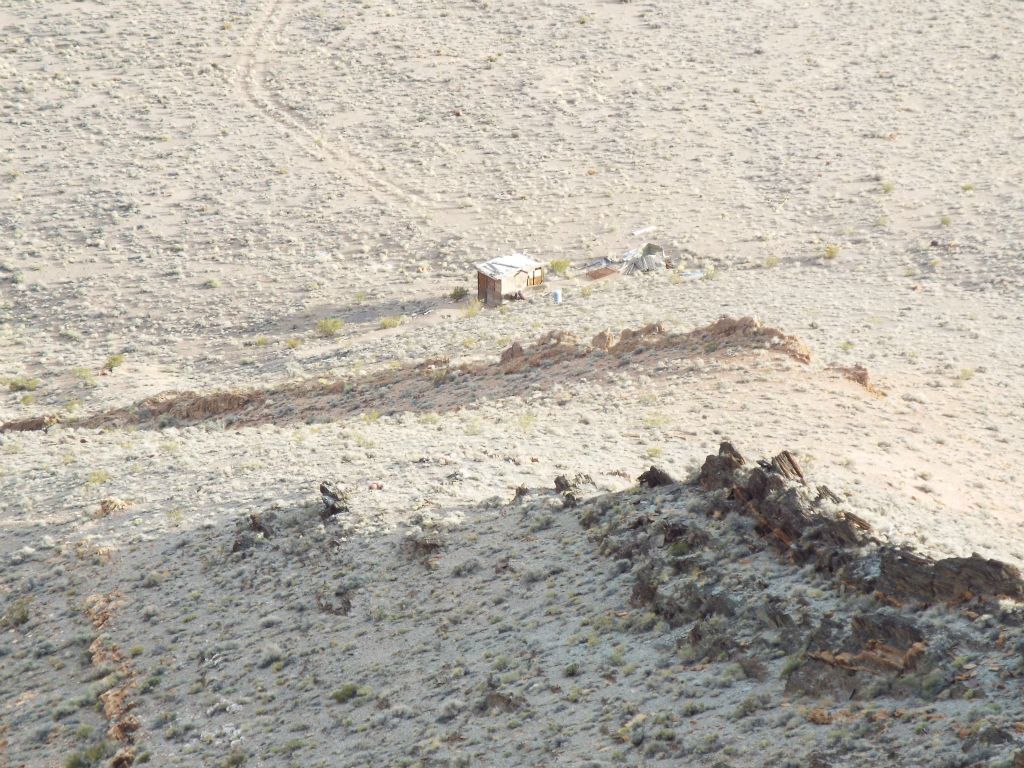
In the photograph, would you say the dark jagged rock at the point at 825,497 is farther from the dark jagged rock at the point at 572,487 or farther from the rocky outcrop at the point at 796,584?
the dark jagged rock at the point at 572,487

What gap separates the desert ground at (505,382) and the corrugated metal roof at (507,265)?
101 centimetres

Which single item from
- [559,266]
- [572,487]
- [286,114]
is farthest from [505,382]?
[286,114]

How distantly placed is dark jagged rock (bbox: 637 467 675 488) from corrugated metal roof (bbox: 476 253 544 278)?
618 inches

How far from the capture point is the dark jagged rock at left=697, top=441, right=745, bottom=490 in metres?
13.2

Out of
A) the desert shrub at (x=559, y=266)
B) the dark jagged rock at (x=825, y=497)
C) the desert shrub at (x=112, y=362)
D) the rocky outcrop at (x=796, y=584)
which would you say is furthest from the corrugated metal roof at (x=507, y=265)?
the dark jagged rock at (x=825, y=497)

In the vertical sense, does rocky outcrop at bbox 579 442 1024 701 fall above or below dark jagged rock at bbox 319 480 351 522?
above

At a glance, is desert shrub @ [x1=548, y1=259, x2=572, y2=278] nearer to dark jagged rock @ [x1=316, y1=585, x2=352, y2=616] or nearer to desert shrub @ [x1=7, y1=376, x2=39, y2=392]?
desert shrub @ [x1=7, y1=376, x2=39, y2=392]

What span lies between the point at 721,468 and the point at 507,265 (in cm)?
1713

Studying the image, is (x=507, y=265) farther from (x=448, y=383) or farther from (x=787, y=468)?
(x=787, y=468)

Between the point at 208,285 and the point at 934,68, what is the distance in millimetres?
27813

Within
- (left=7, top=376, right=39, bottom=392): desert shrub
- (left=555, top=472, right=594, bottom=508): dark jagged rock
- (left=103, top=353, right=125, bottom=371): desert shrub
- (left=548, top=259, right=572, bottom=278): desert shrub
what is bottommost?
(left=7, top=376, right=39, bottom=392): desert shrub

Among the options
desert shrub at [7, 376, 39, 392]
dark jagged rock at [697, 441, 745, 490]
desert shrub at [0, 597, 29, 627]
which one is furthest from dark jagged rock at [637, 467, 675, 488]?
desert shrub at [7, 376, 39, 392]

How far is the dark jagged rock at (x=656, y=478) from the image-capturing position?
14.0 m

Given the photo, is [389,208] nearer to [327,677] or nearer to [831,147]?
[831,147]
